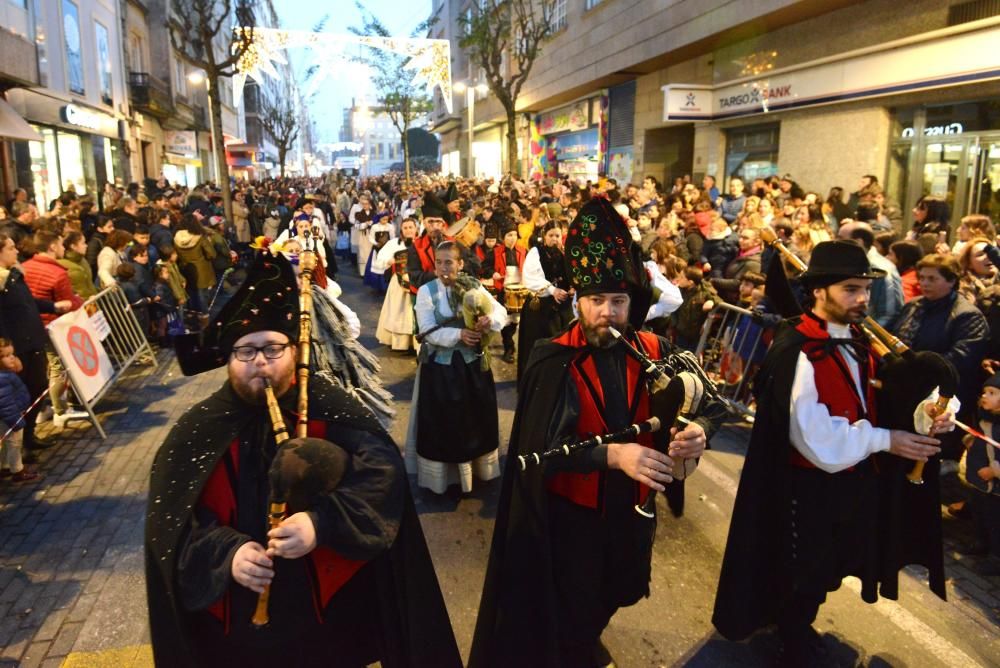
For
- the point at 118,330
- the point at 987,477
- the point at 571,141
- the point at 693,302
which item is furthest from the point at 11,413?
the point at 571,141

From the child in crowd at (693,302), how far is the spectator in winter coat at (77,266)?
6.69 meters

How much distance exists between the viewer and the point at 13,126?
14367mm

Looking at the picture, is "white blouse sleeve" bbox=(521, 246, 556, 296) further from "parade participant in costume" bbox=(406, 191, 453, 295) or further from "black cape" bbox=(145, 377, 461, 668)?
"black cape" bbox=(145, 377, 461, 668)

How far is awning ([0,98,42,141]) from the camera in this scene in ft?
45.5

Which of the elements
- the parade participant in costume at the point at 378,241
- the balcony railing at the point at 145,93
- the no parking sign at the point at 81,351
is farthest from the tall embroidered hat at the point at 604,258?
the balcony railing at the point at 145,93

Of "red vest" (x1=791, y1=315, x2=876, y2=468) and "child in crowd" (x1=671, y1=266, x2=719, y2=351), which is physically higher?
"red vest" (x1=791, y1=315, x2=876, y2=468)

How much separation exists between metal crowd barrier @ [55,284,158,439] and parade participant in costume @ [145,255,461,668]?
5966mm

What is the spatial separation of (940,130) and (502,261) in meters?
8.27

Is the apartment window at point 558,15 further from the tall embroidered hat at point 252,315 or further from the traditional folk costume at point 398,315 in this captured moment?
the tall embroidered hat at point 252,315

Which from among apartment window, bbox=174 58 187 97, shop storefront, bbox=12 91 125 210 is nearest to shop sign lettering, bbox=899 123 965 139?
shop storefront, bbox=12 91 125 210

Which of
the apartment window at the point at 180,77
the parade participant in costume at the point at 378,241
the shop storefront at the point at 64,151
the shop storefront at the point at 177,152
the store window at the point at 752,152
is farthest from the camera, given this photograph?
the apartment window at the point at 180,77

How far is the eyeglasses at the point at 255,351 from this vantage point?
228 centimetres

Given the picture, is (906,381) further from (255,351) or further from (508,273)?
(508,273)

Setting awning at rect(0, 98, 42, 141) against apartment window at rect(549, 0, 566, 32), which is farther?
apartment window at rect(549, 0, 566, 32)
